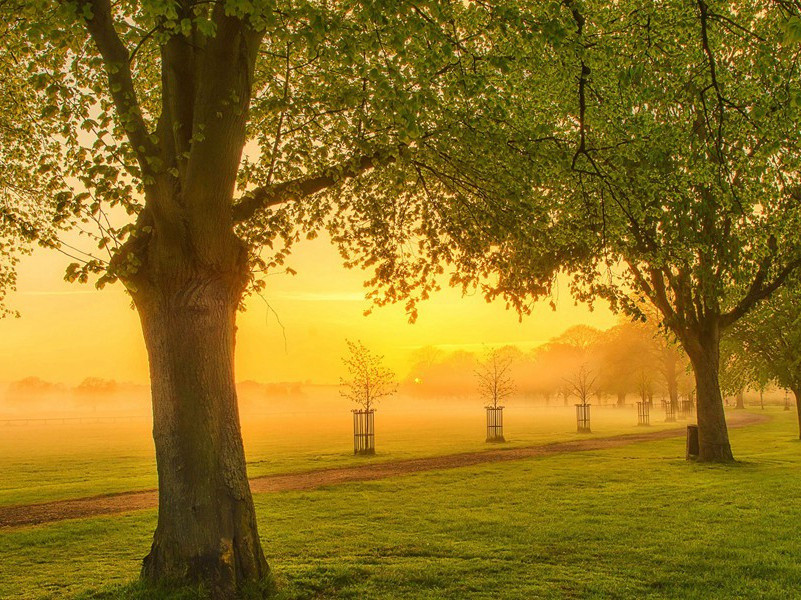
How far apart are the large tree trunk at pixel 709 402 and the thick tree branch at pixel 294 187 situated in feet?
56.3

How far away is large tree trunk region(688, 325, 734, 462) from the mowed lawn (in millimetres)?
3571

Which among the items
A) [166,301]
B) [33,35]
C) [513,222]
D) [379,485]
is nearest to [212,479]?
[166,301]

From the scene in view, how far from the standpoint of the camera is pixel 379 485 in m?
18.4

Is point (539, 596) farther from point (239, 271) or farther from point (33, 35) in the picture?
point (33, 35)

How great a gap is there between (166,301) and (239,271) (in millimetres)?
1089

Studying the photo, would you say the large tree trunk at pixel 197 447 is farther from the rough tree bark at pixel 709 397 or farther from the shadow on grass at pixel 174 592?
the rough tree bark at pixel 709 397

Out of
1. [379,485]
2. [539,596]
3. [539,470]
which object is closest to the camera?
[539,596]

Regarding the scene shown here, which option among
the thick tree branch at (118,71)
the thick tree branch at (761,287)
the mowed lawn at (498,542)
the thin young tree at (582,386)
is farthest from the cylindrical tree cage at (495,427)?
the thick tree branch at (118,71)

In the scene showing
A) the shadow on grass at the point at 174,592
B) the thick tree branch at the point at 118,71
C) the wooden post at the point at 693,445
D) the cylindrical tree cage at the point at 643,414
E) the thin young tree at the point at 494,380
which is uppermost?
the thick tree branch at the point at 118,71

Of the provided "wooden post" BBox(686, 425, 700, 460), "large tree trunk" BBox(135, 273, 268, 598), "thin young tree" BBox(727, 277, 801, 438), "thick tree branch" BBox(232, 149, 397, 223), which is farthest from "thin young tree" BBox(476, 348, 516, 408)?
"large tree trunk" BBox(135, 273, 268, 598)

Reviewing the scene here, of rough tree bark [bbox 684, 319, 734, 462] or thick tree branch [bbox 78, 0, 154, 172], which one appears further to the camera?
rough tree bark [bbox 684, 319, 734, 462]

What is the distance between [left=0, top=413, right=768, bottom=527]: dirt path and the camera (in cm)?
1568

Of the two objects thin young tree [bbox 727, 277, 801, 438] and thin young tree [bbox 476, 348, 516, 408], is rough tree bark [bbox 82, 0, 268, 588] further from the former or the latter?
thin young tree [bbox 476, 348, 516, 408]

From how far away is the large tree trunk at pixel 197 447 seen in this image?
7781 millimetres
